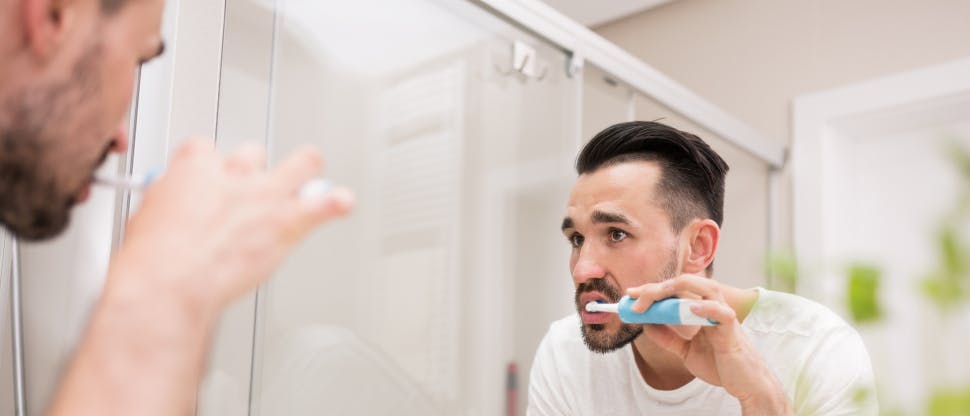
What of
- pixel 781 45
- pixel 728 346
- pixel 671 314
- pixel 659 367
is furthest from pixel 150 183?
pixel 781 45

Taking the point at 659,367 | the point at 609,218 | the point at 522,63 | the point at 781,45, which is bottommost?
the point at 659,367

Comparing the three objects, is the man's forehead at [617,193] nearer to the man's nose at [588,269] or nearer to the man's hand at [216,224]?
the man's nose at [588,269]

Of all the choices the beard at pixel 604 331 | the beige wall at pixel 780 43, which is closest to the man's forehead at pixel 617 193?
the beard at pixel 604 331

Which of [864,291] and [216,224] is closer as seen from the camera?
[864,291]

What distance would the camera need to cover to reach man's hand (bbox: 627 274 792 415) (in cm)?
93

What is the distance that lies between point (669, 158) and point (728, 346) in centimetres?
44

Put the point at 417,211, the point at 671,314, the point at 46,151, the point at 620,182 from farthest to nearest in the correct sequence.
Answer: the point at 620,182, the point at 417,211, the point at 671,314, the point at 46,151

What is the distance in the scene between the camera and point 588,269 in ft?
4.01

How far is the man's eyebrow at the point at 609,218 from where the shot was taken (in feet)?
4.08

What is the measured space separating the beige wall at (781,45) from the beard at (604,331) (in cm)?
94

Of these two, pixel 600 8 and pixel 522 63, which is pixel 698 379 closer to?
pixel 522 63

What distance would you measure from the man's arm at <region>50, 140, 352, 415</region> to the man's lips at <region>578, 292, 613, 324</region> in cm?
76

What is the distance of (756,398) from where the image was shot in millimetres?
951

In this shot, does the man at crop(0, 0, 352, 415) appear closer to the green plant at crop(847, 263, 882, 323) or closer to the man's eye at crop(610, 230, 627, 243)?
the green plant at crop(847, 263, 882, 323)
